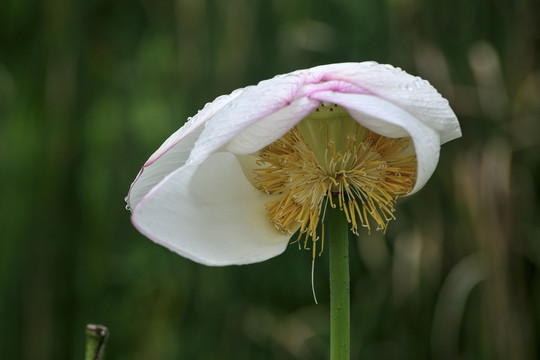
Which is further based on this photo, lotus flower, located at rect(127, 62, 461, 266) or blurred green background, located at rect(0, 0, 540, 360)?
blurred green background, located at rect(0, 0, 540, 360)

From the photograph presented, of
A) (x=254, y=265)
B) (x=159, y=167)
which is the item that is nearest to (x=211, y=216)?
(x=159, y=167)

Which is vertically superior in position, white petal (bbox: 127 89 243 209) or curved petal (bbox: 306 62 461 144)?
curved petal (bbox: 306 62 461 144)

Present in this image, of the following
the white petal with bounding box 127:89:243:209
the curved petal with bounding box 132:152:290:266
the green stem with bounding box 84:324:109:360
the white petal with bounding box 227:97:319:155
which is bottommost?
A: the green stem with bounding box 84:324:109:360

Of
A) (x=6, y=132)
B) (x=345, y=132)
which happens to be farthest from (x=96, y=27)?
(x=345, y=132)

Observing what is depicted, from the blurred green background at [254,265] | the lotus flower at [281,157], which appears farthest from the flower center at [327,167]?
the blurred green background at [254,265]

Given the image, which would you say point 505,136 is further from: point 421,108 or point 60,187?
point 421,108

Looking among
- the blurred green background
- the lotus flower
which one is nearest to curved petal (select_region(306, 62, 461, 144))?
the lotus flower

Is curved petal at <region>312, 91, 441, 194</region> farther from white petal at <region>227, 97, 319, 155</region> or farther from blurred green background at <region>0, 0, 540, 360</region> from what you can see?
blurred green background at <region>0, 0, 540, 360</region>
